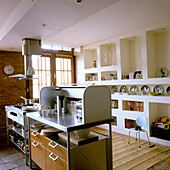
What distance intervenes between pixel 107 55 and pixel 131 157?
124 inches

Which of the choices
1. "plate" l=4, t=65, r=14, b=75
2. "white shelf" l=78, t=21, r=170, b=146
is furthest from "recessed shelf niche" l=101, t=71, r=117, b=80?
"plate" l=4, t=65, r=14, b=75

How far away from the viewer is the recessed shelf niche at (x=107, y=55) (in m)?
5.29

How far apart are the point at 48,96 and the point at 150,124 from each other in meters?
2.47

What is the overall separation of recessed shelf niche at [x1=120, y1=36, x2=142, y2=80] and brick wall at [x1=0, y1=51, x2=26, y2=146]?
9.99 feet

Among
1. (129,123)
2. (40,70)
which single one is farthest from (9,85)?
(129,123)

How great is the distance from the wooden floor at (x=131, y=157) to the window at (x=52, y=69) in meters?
2.36

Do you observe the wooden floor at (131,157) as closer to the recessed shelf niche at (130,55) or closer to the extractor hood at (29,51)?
the extractor hood at (29,51)

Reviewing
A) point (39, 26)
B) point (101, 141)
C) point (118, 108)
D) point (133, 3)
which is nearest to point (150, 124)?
point (118, 108)

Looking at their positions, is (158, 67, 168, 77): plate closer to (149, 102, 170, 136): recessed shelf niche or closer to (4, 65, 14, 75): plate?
(149, 102, 170, 136): recessed shelf niche

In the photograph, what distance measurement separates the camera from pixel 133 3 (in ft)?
8.96

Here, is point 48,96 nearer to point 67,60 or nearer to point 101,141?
point 101,141

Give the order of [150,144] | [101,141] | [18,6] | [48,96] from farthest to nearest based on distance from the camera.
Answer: [150,144]
[48,96]
[18,6]
[101,141]

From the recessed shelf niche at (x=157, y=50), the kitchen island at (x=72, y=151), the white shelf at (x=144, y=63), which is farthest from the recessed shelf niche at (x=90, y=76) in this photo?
the kitchen island at (x=72, y=151)

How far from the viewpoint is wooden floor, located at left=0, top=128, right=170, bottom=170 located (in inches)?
112
